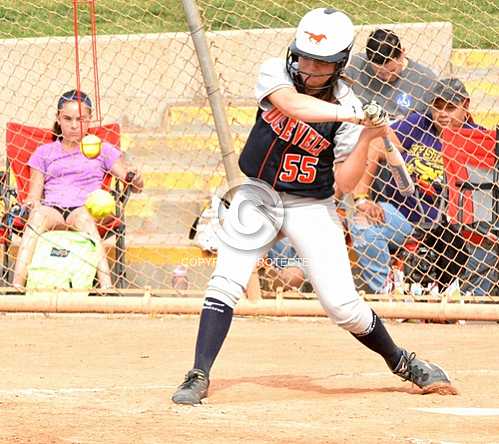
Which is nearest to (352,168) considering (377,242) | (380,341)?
(380,341)

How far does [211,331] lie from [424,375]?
3.24 ft

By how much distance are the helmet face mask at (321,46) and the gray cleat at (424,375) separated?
1.27 meters

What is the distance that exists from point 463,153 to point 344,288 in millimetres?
3585


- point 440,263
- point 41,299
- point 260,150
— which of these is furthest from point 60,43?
point 260,150

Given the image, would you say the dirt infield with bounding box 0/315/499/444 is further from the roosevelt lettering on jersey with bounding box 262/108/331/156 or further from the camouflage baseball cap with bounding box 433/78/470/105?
the camouflage baseball cap with bounding box 433/78/470/105

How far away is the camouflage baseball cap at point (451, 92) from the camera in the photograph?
8617 mm

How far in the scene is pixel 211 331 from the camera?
5328 mm

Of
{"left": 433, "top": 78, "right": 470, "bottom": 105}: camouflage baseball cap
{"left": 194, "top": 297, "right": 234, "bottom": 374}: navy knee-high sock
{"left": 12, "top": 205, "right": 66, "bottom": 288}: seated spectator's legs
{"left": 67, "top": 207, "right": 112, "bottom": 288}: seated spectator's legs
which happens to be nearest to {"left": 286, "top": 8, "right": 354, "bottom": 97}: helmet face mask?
{"left": 194, "top": 297, "right": 234, "bottom": 374}: navy knee-high sock

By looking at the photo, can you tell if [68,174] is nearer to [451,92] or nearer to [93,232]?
[93,232]

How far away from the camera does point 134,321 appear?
8305 mm

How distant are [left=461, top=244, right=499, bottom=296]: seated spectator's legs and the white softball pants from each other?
323 centimetres

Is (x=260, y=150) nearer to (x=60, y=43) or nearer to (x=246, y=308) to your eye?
(x=246, y=308)

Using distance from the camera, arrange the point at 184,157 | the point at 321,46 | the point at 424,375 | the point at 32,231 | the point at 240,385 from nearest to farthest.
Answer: the point at 321,46 → the point at 424,375 → the point at 240,385 → the point at 32,231 → the point at 184,157

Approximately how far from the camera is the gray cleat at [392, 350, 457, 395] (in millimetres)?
5559
